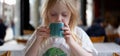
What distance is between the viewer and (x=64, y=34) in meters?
1.25

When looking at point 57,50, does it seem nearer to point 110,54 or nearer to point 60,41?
point 60,41

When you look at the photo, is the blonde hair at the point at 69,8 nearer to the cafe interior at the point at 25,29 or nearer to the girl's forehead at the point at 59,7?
the girl's forehead at the point at 59,7

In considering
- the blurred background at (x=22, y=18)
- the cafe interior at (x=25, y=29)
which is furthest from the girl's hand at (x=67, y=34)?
the blurred background at (x=22, y=18)

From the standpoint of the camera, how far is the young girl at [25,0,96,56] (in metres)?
1.27

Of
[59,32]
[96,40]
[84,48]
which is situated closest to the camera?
[59,32]

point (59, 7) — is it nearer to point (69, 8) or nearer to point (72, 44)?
point (69, 8)

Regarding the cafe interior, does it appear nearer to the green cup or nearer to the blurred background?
the blurred background

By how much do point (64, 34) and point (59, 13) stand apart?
4.3 inches

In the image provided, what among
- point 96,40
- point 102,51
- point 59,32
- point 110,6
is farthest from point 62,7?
point 110,6

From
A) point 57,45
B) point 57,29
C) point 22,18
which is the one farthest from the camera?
point 22,18

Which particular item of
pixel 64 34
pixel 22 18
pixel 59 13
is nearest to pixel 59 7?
pixel 59 13

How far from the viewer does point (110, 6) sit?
1154 centimetres

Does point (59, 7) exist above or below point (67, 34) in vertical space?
above

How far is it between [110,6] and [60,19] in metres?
10.5
